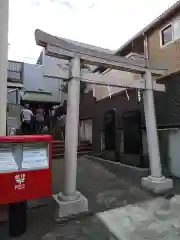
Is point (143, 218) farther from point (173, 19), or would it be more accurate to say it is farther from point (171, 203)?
point (173, 19)

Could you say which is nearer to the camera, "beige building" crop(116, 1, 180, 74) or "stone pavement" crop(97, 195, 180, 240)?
"stone pavement" crop(97, 195, 180, 240)

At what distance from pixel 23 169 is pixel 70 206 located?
4.49 feet

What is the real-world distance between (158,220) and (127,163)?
399 cm

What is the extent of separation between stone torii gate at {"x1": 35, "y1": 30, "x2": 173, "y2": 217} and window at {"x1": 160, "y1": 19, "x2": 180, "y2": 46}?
306 cm

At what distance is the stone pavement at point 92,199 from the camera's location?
3.15 metres

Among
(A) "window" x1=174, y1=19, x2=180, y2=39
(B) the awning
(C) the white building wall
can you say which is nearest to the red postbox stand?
(A) "window" x1=174, y1=19, x2=180, y2=39

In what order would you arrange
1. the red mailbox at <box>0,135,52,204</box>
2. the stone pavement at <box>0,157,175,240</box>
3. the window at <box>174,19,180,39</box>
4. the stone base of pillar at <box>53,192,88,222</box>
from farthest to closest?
the window at <box>174,19,180,39</box>, the stone base of pillar at <box>53,192,88,222</box>, the stone pavement at <box>0,157,175,240</box>, the red mailbox at <box>0,135,52,204</box>

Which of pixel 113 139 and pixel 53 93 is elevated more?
pixel 53 93

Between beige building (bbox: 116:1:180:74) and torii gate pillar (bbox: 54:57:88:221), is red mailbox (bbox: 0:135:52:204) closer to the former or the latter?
torii gate pillar (bbox: 54:57:88:221)

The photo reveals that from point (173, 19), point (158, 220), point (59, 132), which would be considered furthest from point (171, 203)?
point (59, 132)

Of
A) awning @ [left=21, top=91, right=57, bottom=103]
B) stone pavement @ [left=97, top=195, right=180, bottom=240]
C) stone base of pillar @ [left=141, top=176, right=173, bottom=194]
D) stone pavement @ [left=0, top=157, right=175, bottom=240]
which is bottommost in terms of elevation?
stone pavement @ [left=0, top=157, right=175, bottom=240]

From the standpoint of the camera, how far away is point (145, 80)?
5473 mm

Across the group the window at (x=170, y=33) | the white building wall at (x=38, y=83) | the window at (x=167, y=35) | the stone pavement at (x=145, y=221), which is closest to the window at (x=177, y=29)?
the window at (x=170, y=33)

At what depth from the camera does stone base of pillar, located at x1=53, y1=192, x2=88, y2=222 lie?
366 centimetres
